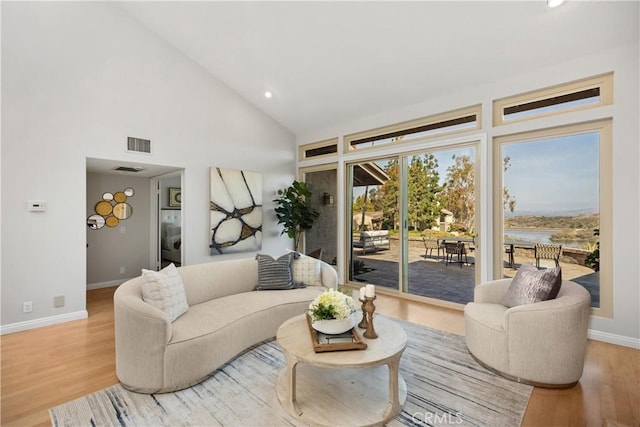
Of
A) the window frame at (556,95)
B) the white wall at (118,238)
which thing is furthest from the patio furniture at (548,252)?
the white wall at (118,238)

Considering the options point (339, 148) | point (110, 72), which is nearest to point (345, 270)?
point (339, 148)

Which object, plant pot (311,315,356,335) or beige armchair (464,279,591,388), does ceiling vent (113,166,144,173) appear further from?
beige armchair (464,279,591,388)

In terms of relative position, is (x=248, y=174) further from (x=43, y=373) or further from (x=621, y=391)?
(x=621, y=391)

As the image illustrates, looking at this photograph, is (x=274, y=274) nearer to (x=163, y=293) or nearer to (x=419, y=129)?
(x=163, y=293)

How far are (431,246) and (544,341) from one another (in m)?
2.31

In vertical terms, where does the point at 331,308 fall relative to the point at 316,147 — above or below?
below

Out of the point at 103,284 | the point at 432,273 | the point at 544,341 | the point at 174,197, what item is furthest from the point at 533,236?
the point at 103,284

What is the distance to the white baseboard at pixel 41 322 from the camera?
10.9 feet

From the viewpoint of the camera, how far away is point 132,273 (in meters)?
5.67

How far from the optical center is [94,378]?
94.2 inches

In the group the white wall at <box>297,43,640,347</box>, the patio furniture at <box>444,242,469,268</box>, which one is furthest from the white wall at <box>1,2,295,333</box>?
the white wall at <box>297,43,640,347</box>

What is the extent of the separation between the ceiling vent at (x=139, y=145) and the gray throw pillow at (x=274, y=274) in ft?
7.82

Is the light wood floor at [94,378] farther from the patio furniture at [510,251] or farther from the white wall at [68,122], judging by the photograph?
the patio furniture at [510,251]

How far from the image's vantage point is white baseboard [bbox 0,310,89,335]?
332cm
